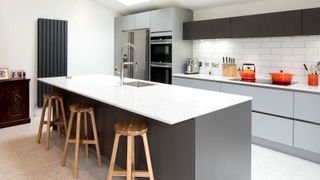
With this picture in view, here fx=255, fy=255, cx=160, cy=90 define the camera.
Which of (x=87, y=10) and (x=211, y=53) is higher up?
(x=87, y=10)

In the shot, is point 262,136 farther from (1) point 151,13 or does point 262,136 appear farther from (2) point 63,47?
(2) point 63,47

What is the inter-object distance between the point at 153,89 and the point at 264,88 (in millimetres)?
1680

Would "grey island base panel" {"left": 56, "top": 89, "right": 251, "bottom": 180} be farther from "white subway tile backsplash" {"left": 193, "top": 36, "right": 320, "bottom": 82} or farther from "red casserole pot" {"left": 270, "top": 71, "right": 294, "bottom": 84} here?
"white subway tile backsplash" {"left": 193, "top": 36, "right": 320, "bottom": 82}

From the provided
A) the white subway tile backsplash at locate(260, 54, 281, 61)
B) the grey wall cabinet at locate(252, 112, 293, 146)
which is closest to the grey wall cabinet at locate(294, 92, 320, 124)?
the grey wall cabinet at locate(252, 112, 293, 146)

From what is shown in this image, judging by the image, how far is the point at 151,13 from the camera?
17.4 feet

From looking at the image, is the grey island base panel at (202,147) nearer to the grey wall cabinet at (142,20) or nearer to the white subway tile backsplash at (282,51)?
the white subway tile backsplash at (282,51)

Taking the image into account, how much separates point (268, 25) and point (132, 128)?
2.75 meters

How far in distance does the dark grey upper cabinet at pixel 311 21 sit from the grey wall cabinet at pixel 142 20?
2973 mm

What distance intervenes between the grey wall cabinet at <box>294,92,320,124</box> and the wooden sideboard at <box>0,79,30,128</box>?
14.7ft

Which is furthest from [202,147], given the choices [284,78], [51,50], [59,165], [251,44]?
[51,50]

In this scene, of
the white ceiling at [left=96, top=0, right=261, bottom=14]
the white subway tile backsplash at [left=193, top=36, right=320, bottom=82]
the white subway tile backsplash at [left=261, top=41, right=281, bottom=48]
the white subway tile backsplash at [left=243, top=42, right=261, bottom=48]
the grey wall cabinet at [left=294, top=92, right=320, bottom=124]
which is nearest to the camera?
the grey wall cabinet at [left=294, top=92, right=320, bottom=124]

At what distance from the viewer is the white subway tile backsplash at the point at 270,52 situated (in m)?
3.73

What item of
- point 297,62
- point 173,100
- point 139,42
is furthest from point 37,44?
point 297,62

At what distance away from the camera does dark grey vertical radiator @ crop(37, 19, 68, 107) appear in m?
5.15
